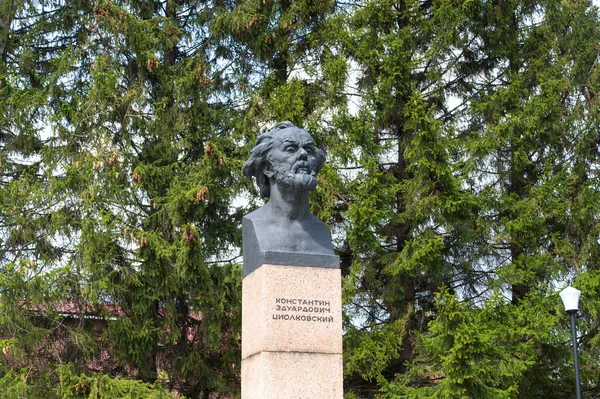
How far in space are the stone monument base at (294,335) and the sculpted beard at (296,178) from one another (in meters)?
0.70

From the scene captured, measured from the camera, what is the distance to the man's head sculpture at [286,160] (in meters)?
7.17

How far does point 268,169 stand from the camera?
293 inches

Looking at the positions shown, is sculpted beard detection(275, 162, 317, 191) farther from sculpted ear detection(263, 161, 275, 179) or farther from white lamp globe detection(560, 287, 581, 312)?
white lamp globe detection(560, 287, 581, 312)

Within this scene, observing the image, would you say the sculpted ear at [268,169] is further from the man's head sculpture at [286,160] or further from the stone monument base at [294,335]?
the stone monument base at [294,335]

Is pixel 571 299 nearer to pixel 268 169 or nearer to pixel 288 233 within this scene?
pixel 288 233

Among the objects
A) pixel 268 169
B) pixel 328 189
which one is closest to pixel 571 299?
pixel 328 189

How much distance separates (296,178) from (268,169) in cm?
43

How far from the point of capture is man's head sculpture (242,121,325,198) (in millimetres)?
7172

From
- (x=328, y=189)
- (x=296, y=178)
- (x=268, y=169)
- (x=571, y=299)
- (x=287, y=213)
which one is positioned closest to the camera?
(x=296, y=178)

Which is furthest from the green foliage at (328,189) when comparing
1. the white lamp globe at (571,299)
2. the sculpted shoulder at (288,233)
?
the sculpted shoulder at (288,233)

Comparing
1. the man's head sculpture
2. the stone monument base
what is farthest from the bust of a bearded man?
the stone monument base

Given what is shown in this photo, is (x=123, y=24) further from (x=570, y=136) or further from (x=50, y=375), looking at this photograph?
(x=570, y=136)

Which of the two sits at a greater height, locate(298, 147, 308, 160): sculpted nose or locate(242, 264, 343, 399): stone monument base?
locate(298, 147, 308, 160): sculpted nose

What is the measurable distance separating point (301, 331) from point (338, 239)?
635cm
